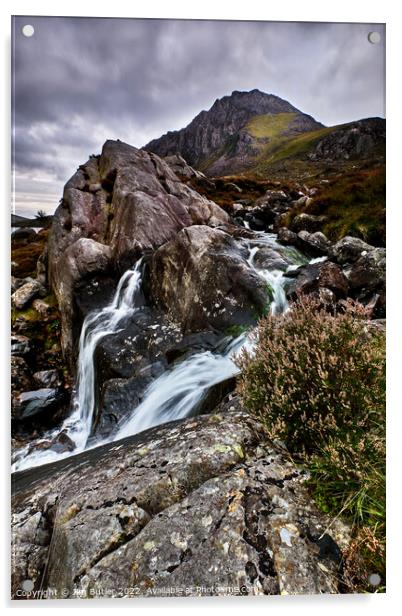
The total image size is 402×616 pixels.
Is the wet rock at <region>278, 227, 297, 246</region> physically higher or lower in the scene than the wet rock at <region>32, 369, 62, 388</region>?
higher

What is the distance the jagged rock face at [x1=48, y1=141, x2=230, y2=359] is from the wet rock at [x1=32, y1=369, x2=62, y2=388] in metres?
0.94

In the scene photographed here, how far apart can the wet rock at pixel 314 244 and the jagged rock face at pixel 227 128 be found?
12.4 feet

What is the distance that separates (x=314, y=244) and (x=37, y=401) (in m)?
7.64

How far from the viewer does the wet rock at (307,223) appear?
1000 cm

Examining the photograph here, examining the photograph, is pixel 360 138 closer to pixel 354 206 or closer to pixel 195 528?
pixel 354 206

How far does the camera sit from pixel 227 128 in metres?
5.11

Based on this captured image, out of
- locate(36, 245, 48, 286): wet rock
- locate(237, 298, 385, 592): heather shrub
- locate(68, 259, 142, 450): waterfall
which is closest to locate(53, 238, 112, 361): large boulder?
locate(36, 245, 48, 286): wet rock

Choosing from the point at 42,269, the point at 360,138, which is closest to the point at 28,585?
the point at 360,138

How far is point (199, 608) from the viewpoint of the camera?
305 centimetres

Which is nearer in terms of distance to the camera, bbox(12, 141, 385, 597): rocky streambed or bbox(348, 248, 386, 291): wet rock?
bbox(12, 141, 385, 597): rocky streambed

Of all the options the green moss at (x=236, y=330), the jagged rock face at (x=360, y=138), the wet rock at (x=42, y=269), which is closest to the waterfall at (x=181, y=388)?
the green moss at (x=236, y=330)

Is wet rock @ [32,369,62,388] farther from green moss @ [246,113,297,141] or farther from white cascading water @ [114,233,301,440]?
green moss @ [246,113,297,141]

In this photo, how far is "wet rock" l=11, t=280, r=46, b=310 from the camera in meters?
5.51

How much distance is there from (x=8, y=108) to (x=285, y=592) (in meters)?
5.55
